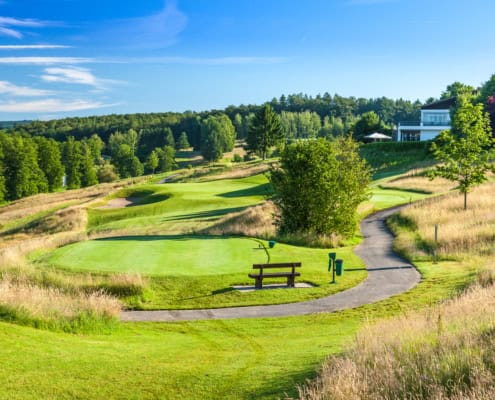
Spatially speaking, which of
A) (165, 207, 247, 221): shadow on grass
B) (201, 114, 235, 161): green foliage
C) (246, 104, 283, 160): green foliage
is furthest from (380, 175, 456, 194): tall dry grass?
(201, 114, 235, 161): green foliage

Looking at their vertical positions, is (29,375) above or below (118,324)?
above

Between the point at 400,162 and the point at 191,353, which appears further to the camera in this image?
the point at 400,162

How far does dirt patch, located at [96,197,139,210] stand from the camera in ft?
186

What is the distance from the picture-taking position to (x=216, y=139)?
5541 inches

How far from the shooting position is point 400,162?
232 feet

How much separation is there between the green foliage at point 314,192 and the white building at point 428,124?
65.5 m

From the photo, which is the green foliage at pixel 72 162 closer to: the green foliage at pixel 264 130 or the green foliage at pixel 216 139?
the green foliage at pixel 216 139

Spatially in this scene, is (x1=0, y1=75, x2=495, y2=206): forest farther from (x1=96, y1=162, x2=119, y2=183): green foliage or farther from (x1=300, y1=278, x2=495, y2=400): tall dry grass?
(x1=300, y1=278, x2=495, y2=400): tall dry grass

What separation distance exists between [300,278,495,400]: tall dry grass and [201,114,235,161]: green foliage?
5165 inches

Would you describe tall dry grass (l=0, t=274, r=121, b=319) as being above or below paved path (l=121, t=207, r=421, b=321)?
above

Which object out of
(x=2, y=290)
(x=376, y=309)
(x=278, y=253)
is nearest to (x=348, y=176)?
(x=278, y=253)

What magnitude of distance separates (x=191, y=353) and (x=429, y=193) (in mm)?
41991

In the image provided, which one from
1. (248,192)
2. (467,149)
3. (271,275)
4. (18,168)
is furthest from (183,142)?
(271,275)

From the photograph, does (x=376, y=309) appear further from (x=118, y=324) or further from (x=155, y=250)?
(x=155, y=250)
